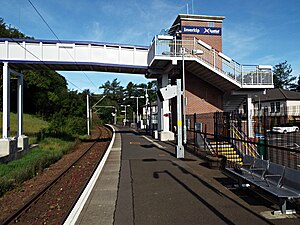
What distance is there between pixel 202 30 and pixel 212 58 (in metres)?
6.05

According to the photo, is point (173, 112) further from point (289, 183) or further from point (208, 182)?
point (289, 183)

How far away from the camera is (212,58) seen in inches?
813

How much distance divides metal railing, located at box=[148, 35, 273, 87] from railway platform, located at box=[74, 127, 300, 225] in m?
11.8

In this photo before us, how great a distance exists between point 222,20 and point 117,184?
71.4 ft

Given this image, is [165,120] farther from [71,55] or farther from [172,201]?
[172,201]

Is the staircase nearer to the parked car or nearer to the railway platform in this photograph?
the railway platform

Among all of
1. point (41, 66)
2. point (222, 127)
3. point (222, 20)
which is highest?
point (222, 20)

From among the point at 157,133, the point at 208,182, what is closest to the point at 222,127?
the point at 208,182

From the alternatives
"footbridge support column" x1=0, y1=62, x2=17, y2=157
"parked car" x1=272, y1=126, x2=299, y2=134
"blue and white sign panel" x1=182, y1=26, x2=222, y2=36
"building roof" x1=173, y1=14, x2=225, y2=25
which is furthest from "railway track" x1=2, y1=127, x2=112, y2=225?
"building roof" x1=173, y1=14, x2=225, y2=25

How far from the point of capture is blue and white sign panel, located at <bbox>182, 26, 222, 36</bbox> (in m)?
25.3

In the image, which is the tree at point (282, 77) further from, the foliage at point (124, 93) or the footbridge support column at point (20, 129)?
the footbridge support column at point (20, 129)

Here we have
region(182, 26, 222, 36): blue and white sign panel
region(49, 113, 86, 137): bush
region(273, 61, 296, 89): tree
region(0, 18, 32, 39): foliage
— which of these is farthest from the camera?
region(273, 61, 296, 89): tree

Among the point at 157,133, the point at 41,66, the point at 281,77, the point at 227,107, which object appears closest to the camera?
the point at 41,66

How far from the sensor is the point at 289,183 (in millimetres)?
6094
